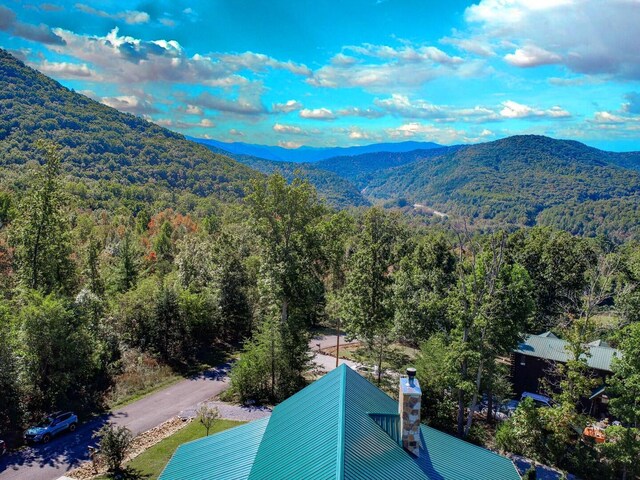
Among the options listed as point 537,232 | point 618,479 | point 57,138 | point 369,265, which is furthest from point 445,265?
point 57,138

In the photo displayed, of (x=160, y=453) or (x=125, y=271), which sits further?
(x=125, y=271)

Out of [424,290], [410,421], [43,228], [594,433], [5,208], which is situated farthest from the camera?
[5,208]

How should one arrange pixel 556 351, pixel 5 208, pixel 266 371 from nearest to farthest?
pixel 266 371 < pixel 556 351 < pixel 5 208

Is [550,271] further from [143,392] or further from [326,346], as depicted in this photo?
[143,392]

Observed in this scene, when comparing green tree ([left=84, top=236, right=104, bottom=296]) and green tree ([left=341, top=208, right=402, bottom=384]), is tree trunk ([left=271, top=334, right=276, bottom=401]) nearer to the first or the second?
green tree ([left=341, top=208, right=402, bottom=384])

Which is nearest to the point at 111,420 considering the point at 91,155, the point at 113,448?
the point at 113,448

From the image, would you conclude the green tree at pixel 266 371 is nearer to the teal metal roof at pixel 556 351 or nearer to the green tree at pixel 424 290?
the green tree at pixel 424 290
